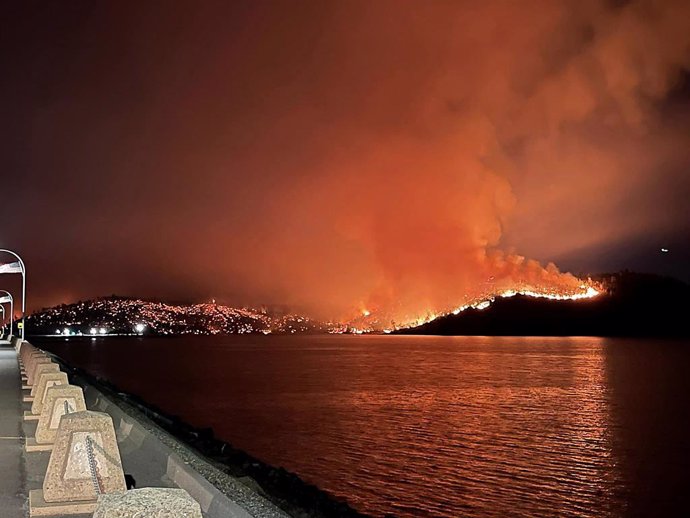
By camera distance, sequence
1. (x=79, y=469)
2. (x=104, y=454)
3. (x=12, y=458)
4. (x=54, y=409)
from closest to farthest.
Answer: (x=104, y=454), (x=79, y=469), (x=12, y=458), (x=54, y=409)

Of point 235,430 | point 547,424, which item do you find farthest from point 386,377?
point 235,430

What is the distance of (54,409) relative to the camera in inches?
527

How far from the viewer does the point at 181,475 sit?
41.8 ft

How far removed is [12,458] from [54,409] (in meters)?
1.06

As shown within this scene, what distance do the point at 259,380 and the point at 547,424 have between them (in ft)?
128

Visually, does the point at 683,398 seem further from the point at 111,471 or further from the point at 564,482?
the point at 111,471

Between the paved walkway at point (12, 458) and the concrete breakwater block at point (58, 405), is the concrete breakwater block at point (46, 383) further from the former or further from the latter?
the concrete breakwater block at point (58, 405)

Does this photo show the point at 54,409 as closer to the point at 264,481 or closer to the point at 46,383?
the point at 46,383

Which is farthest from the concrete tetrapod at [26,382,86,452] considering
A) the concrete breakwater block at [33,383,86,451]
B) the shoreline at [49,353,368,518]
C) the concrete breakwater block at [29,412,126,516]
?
the concrete breakwater block at [29,412,126,516]

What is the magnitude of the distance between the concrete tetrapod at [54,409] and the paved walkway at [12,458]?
39 centimetres

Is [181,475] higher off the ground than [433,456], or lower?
higher

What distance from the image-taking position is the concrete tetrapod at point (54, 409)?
43.2 ft

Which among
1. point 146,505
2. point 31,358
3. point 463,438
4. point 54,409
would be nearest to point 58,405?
point 54,409

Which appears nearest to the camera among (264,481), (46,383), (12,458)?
(12,458)
